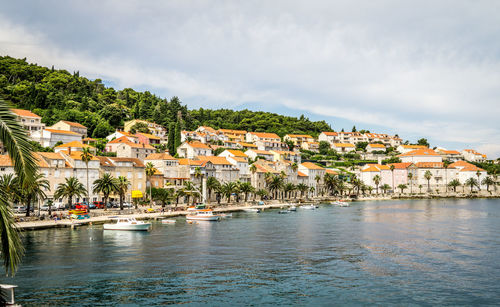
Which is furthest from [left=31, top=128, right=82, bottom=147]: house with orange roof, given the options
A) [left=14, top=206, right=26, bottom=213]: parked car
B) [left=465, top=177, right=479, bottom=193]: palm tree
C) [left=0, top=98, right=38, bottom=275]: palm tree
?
[left=465, top=177, right=479, bottom=193]: palm tree

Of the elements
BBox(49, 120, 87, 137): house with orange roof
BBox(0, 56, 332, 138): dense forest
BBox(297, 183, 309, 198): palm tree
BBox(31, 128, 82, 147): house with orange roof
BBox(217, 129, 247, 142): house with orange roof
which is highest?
BBox(0, 56, 332, 138): dense forest

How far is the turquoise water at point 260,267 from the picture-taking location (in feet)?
98.7

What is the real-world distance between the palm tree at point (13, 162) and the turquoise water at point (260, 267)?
69.4ft

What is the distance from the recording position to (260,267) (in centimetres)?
3922

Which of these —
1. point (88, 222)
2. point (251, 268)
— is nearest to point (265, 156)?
point (88, 222)

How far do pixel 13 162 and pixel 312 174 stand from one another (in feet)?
513

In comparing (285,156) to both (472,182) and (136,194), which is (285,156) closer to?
(472,182)

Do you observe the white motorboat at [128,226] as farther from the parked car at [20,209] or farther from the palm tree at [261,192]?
the palm tree at [261,192]

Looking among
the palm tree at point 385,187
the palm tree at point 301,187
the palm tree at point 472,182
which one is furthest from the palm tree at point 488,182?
the palm tree at point 301,187

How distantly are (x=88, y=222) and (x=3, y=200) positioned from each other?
6415 centimetres

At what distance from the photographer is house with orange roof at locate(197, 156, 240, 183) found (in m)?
121

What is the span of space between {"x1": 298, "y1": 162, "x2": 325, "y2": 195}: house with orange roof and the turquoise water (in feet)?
312

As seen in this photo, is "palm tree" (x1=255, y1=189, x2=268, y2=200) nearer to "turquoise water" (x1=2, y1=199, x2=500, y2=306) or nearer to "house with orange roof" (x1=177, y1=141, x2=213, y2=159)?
"house with orange roof" (x1=177, y1=141, x2=213, y2=159)

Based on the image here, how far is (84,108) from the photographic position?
15412 centimetres
